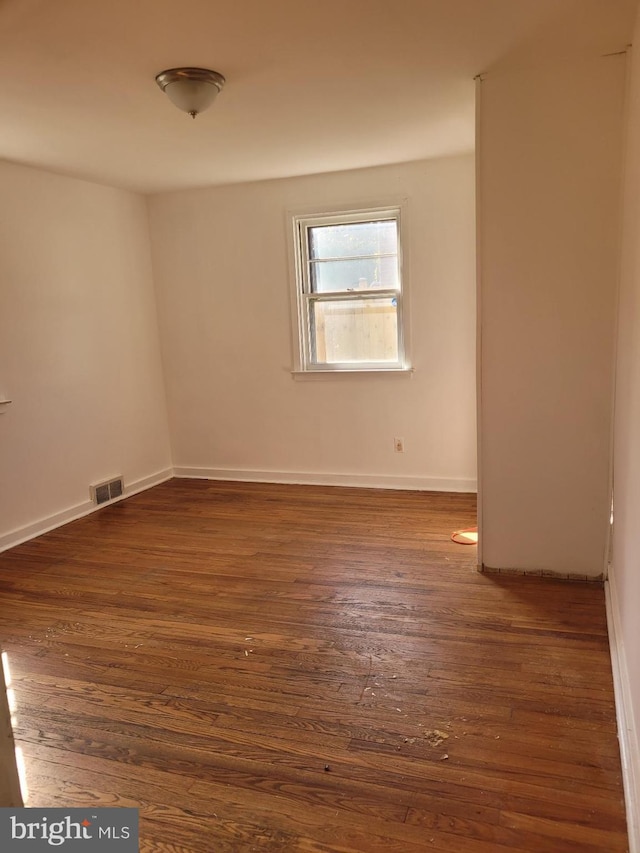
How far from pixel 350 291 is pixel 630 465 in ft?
9.78

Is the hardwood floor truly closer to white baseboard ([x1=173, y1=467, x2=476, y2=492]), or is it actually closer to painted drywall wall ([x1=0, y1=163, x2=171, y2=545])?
painted drywall wall ([x1=0, y1=163, x2=171, y2=545])

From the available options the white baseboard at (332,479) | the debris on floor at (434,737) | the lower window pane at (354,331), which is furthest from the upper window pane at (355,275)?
the debris on floor at (434,737)

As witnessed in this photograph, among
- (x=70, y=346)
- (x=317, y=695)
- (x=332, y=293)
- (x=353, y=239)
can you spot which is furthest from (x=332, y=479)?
(x=317, y=695)

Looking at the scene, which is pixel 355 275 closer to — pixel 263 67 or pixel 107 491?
pixel 263 67

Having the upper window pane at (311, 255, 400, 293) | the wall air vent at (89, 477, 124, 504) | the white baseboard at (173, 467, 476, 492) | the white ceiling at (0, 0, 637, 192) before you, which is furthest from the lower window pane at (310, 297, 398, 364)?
the wall air vent at (89, 477, 124, 504)

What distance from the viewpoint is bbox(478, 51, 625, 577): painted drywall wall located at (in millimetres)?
2664

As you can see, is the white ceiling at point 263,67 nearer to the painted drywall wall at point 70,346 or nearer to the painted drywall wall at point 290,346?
the painted drywall wall at point 70,346

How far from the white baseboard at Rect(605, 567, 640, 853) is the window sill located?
2.38 m

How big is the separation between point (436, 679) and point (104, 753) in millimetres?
1177

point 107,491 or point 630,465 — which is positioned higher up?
point 630,465

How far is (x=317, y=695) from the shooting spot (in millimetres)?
2199

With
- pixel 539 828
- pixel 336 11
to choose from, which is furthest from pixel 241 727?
pixel 336 11

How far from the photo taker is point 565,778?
175 cm

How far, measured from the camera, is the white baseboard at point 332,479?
4.60 m
